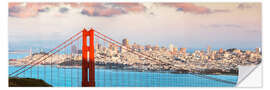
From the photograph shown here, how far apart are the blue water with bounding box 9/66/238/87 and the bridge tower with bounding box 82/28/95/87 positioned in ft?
0.29

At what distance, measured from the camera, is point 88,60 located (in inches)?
198

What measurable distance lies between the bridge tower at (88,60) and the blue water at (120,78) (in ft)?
0.29

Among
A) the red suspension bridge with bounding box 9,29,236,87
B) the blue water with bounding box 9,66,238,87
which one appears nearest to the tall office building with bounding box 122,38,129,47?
the red suspension bridge with bounding box 9,29,236,87

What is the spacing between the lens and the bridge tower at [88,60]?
16.3ft

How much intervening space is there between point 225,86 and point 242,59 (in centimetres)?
56

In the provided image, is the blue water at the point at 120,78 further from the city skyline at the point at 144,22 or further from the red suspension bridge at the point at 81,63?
the city skyline at the point at 144,22

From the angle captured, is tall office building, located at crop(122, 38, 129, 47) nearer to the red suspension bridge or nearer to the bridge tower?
the red suspension bridge

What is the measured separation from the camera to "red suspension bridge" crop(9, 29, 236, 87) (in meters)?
4.99

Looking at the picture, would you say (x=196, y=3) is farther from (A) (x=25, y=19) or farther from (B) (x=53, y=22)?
(A) (x=25, y=19)

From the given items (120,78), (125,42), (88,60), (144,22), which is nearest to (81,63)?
(88,60)

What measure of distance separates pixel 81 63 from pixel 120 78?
0.62m

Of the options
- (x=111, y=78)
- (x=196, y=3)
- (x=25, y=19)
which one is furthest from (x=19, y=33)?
(x=196, y=3)

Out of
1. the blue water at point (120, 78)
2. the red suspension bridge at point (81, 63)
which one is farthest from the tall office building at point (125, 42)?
the blue water at point (120, 78)

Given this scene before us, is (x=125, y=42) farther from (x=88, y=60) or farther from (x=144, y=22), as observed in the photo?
(x=88, y=60)
